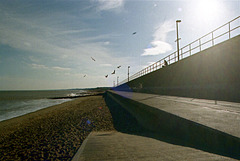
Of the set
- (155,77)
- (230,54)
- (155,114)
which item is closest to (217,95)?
(230,54)

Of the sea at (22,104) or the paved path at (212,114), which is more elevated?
the paved path at (212,114)

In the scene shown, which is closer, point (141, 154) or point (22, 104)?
point (141, 154)

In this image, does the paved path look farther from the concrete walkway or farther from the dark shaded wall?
the dark shaded wall

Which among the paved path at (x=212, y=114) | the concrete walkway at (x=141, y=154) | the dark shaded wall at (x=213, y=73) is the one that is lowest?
the concrete walkway at (x=141, y=154)

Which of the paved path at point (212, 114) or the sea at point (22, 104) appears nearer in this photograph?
the paved path at point (212, 114)

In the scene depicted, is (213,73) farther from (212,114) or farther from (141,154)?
(141,154)

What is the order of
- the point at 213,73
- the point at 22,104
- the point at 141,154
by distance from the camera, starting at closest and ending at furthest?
the point at 141,154
the point at 213,73
the point at 22,104

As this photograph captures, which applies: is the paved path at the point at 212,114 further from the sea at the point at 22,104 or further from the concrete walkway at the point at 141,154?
the sea at the point at 22,104

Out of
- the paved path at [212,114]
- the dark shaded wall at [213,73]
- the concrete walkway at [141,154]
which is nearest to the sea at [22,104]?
the concrete walkway at [141,154]

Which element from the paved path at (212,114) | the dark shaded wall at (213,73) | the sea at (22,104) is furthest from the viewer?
the sea at (22,104)

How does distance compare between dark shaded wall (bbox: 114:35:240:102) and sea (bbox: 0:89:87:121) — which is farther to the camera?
sea (bbox: 0:89:87:121)

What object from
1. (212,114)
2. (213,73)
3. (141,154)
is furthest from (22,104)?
(212,114)

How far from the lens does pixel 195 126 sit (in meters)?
3.21

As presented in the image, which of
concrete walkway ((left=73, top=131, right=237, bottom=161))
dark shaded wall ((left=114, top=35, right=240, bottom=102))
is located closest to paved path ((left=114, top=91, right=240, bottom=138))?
concrete walkway ((left=73, top=131, right=237, bottom=161))
